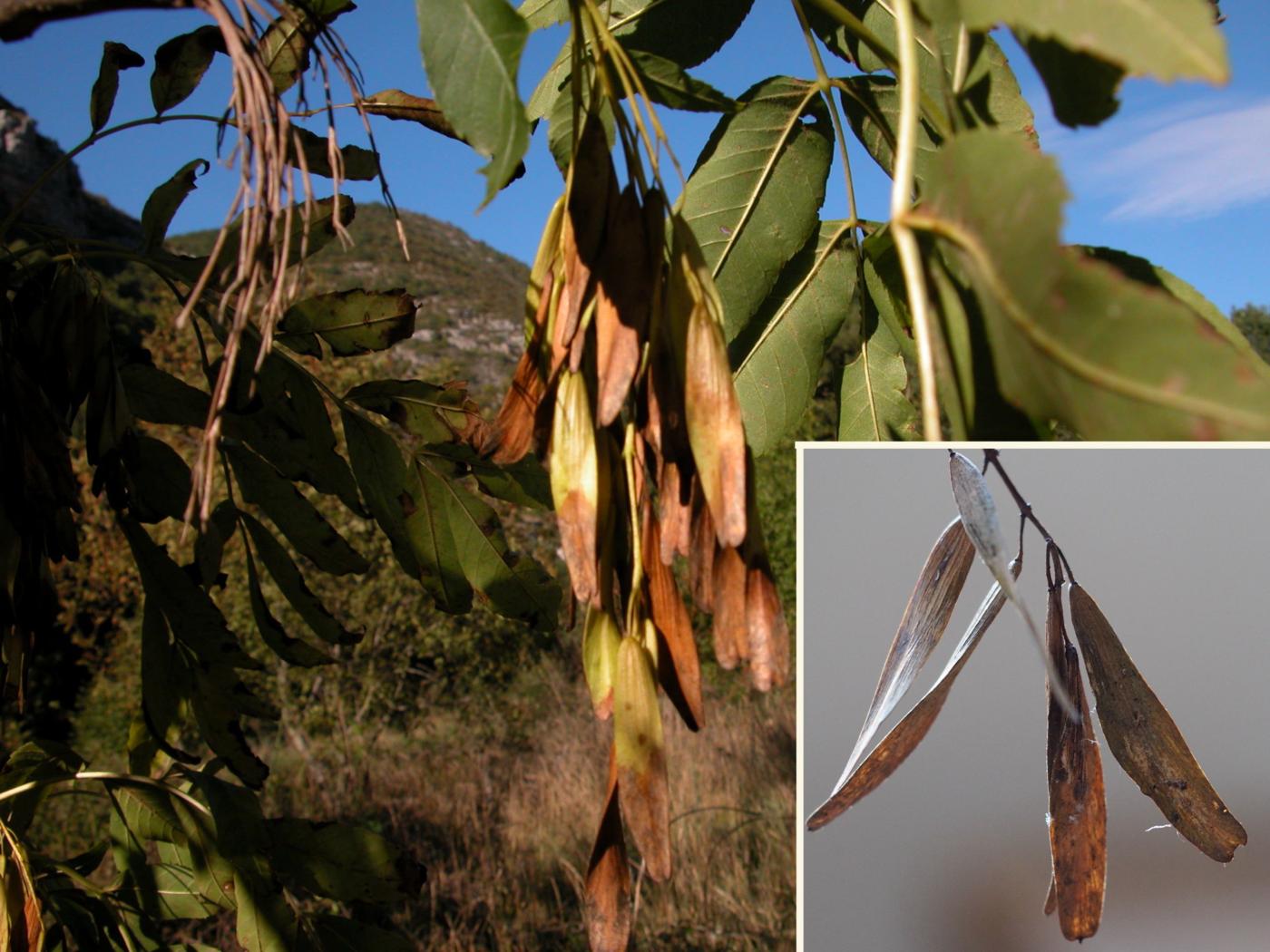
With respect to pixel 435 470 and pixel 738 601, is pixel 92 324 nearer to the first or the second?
pixel 435 470

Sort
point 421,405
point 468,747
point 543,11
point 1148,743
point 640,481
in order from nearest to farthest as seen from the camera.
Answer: point 640,481
point 1148,743
point 543,11
point 421,405
point 468,747

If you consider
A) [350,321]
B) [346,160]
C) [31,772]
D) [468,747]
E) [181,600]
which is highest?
[346,160]

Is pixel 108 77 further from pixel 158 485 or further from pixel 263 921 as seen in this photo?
pixel 263 921

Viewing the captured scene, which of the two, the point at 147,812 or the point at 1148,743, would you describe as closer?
the point at 1148,743

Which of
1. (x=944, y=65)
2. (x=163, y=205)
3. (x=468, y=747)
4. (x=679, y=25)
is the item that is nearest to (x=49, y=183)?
(x=468, y=747)

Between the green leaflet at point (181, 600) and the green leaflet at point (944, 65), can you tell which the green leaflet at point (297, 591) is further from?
the green leaflet at point (944, 65)

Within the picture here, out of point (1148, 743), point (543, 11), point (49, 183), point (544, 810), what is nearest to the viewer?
point (1148, 743)

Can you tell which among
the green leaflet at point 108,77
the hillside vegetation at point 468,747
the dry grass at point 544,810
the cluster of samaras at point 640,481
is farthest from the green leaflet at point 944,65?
the dry grass at point 544,810
